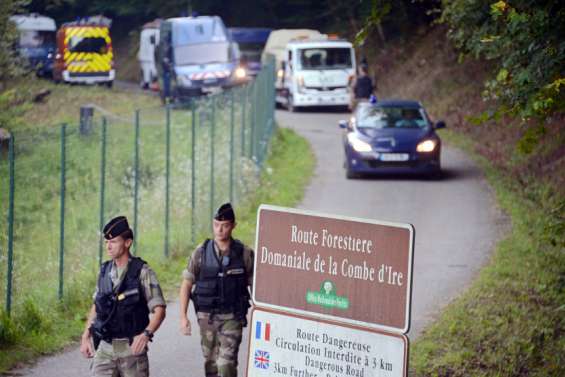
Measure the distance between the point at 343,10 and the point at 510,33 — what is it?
128 feet

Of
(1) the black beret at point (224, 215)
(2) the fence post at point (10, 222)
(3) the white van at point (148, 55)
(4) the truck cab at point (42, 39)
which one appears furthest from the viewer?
(4) the truck cab at point (42, 39)

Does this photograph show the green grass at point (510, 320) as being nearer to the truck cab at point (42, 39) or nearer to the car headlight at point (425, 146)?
the car headlight at point (425, 146)

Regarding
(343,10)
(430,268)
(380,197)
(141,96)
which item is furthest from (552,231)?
(343,10)

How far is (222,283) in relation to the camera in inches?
329

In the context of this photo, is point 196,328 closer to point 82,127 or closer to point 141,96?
point 82,127

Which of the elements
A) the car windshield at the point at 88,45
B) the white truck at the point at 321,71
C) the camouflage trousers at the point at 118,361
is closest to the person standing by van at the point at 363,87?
the white truck at the point at 321,71

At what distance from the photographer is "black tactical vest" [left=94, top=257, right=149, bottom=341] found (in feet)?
25.5

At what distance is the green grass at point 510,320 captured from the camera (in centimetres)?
1070

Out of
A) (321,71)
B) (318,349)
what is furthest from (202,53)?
(318,349)

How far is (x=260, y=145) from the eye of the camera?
24.0 m

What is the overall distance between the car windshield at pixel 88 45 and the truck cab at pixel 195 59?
5666 mm

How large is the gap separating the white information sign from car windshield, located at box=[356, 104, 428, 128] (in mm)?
16319

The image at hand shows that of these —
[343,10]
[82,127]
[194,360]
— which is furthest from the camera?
[343,10]

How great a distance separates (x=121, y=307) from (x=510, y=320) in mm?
5663
